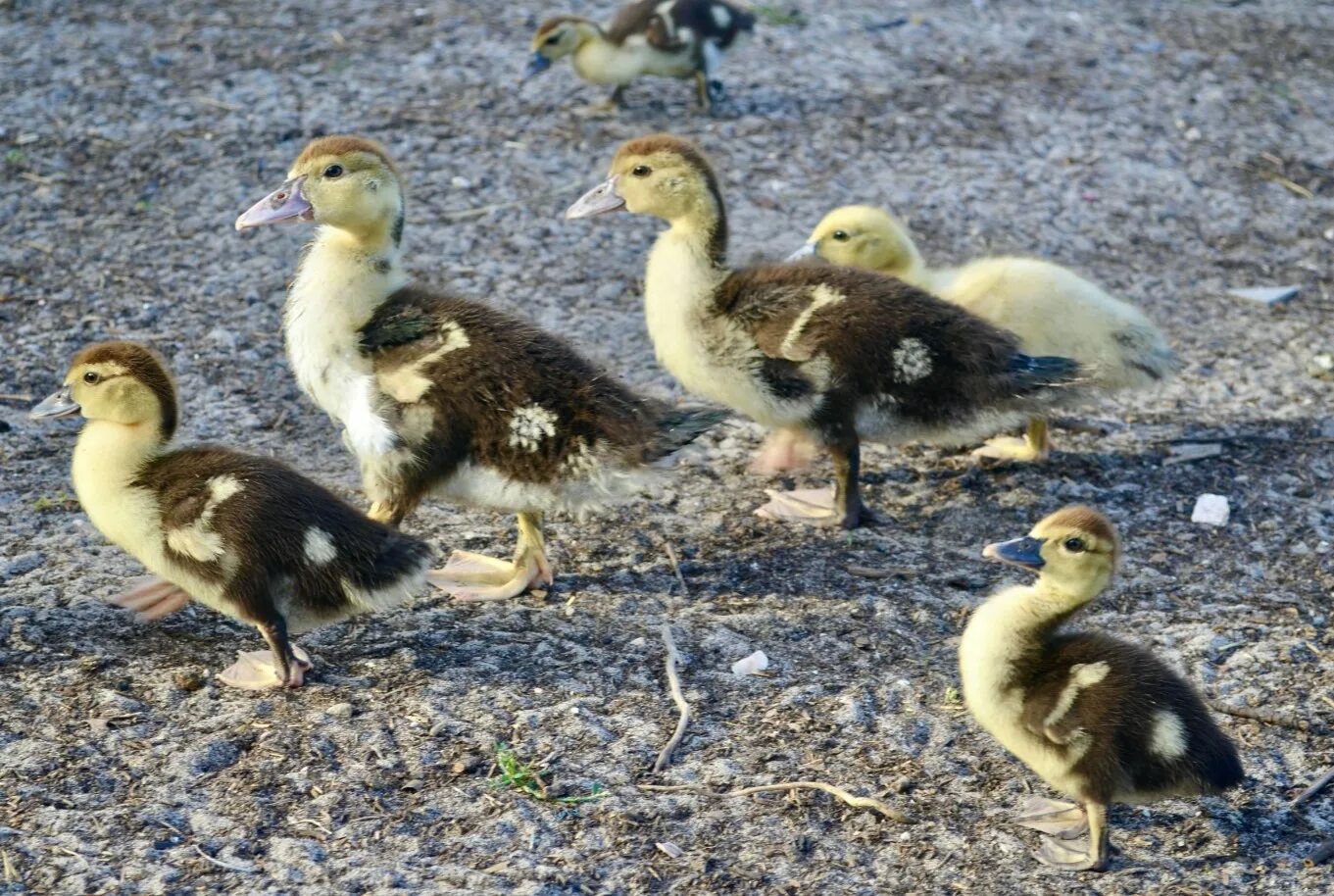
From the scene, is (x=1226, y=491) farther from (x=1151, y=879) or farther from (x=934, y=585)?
(x=1151, y=879)

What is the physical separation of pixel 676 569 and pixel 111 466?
73.5 inches

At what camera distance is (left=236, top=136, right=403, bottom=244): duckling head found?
5.15 meters

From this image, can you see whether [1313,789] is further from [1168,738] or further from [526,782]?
[526,782]

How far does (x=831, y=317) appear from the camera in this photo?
5.38 meters

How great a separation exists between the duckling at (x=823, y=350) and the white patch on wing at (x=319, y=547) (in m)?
1.69

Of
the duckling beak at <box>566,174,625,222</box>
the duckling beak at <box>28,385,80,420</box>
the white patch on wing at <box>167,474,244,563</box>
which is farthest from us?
the duckling beak at <box>566,174,625,222</box>

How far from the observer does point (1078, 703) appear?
3.96 metres

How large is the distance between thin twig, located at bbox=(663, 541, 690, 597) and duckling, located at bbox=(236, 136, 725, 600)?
0.40m

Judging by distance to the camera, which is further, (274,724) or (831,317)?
(831,317)

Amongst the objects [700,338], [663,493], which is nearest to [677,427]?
[700,338]

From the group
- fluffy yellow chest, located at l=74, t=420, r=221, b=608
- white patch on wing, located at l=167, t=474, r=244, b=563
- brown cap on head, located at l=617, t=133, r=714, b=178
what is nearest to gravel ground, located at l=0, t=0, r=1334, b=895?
fluffy yellow chest, located at l=74, t=420, r=221, b=608

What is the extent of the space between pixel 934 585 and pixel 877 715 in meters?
0.87

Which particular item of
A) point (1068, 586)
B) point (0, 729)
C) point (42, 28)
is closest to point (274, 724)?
point (0, 729)

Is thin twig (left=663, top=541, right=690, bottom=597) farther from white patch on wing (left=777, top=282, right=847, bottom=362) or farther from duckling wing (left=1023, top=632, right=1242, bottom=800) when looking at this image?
duckling wing (left=1023, top=632, right=1242, bottom=800)
